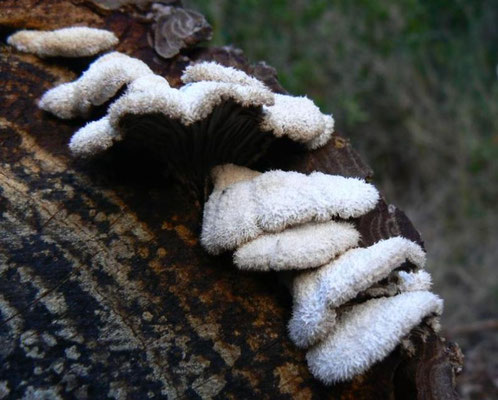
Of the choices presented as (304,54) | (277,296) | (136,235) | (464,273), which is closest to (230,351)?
(277,296)

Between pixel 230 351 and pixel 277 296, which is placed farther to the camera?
pixel 277 296

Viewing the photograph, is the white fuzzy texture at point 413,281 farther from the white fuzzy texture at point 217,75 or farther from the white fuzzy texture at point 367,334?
the white fuzzy texture at point 217,75

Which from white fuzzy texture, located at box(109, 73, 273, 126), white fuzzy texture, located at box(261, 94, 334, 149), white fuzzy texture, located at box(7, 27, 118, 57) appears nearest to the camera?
white fuzzy texture, located at box(109, 73, 273, 126)

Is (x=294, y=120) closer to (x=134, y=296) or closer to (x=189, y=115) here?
(x=189, y=115)

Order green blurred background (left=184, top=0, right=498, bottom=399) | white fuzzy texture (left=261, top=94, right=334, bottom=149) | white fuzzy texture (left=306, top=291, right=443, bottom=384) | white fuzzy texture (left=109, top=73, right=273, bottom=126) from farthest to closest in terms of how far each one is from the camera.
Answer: green blurred background (left=184, top=0, right=498, bottom=399), white fuzzy texture (left=261, top=94, right=334, bottom=149), white fuzzy texture (left=109, top=73, right=273, bottom=126), white fuzzy texture (left=306, top=291, right=443, bottom=384)

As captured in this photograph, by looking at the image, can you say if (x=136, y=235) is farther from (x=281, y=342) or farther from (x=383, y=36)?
(x=383, y=36)

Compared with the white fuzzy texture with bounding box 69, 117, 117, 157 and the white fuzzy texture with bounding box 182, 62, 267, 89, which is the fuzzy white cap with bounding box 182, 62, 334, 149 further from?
the white fuzzy texture with bounding box 69, 117, 117, 157

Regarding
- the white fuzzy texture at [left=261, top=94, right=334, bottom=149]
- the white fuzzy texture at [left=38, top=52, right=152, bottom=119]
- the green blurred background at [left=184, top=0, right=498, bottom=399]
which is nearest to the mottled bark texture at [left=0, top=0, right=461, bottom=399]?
the white fuzzy texture at [left=38, top=52, right=152, bottom=119]
